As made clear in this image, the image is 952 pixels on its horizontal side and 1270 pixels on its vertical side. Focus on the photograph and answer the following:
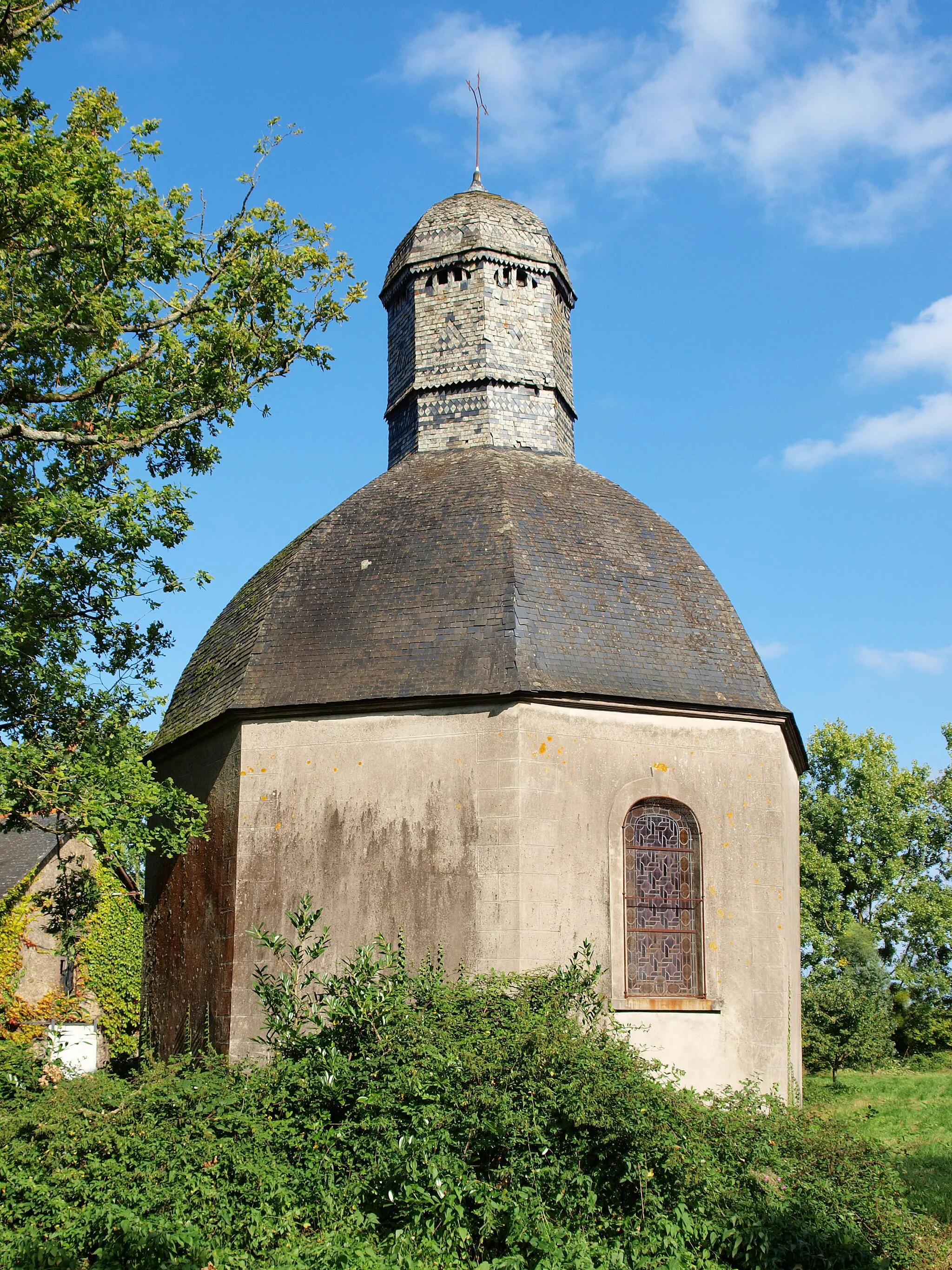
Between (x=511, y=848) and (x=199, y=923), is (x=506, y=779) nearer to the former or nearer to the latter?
(x=511, y=848)

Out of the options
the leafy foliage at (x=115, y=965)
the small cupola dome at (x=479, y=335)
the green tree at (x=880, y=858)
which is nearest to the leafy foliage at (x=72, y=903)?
the small cupola dome at (x=479, y=335)

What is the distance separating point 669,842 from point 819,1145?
3671mm

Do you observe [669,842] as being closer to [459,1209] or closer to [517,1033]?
[517,1033]

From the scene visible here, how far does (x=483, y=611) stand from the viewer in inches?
494

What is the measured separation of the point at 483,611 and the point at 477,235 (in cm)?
718

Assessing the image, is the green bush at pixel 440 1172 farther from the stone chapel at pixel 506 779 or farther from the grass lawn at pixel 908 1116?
the stone chapel at pixel 506 779

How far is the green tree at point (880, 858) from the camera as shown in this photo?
34.4 m

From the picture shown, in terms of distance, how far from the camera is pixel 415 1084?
9.12 m

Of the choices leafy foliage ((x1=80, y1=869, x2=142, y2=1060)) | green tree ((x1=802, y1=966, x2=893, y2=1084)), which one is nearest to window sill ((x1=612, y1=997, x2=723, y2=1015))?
green tree ((x1=802, y1=966, x2=893, y2=1084))

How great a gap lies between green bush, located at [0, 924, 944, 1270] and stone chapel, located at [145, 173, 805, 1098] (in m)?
1.89

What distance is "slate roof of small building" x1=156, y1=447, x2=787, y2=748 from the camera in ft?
40.4

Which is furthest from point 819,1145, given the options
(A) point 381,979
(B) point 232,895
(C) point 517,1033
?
(B) point 232,895

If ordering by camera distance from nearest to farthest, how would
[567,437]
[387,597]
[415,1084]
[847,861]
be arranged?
[415,1084]
[387,597]
[567,437]
[847,861]

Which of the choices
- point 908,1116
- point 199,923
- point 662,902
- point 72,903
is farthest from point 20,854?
point 908,1116
